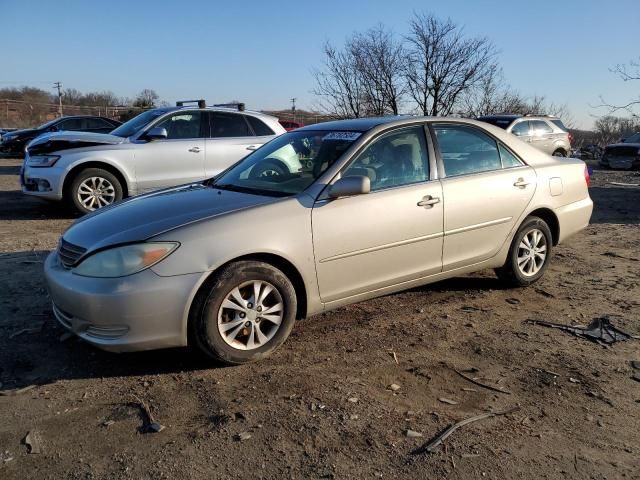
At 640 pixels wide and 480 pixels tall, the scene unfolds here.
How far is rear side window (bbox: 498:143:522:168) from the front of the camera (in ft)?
16.5

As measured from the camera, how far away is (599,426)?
299 centimetres

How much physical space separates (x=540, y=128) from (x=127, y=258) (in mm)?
→ 15598

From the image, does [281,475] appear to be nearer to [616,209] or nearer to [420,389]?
[420,389]

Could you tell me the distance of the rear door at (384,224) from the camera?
389 centimetres

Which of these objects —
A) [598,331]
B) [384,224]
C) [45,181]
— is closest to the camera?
[384,224]

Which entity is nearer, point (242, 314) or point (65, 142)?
point (242, 314)

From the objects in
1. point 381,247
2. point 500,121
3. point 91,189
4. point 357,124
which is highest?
point 500,121

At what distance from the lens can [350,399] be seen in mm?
3223

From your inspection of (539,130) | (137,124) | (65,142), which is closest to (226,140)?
(137,124)

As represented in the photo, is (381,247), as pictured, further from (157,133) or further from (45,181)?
(45,181)

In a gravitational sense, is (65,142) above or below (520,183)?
above

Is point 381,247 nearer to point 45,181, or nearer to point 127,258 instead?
point 127,258

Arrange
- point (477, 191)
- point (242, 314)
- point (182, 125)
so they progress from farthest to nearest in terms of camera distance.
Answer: point (182, 125) → point (477, 191) → point (242, 314)

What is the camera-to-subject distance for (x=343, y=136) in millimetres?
4418
